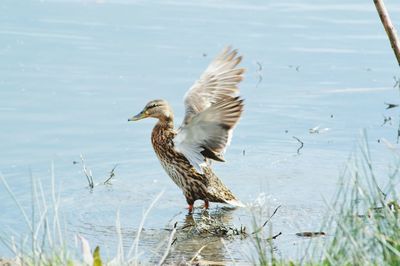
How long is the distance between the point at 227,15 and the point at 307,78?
3111 millimetres

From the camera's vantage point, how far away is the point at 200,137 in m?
7.99

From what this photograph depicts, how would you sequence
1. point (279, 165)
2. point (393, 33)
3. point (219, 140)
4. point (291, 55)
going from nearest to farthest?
point (393, 33), point (219, 140), point (279, 165), point (291, 55)

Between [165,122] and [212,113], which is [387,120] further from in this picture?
[212,113]

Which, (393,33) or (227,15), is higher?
(393,33)

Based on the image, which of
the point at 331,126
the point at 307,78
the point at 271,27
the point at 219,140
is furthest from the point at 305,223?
the point at 271,27

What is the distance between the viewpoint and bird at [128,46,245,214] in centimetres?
797

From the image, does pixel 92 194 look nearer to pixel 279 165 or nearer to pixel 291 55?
pixel 279 165

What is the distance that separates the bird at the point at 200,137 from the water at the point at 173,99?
0.19 m

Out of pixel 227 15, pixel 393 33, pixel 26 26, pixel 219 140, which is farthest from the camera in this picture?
pixel 227 15

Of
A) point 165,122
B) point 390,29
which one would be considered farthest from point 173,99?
point 390,29

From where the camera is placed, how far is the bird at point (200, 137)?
26.2 feet

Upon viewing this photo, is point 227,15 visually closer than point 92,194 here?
No

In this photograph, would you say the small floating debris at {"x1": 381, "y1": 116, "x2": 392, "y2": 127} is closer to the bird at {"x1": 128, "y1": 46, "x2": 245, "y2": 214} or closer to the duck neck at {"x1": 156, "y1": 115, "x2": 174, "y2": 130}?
the bird at {"x1": 128, "y1": 46, "x2": 245, "y2": 214}

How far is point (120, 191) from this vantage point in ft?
27.3
